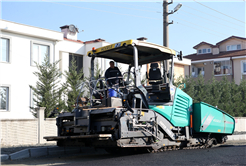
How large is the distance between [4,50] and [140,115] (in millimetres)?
16133

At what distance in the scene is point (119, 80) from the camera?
998 centimetres

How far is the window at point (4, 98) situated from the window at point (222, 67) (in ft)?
107

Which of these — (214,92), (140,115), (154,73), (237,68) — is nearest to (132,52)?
(154,73)

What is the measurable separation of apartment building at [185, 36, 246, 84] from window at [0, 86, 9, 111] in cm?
2871

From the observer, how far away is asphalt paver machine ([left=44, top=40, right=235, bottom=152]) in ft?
28.3

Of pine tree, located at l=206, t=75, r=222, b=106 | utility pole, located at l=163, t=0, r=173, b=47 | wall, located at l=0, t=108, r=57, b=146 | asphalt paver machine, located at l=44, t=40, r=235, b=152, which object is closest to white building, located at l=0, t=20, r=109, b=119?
wall, located at l=0, t=108, r=57, b=146

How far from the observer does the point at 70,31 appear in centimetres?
3269

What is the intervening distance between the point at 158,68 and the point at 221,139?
411 cm

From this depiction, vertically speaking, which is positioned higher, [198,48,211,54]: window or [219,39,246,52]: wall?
[219,39,246,52]: wall

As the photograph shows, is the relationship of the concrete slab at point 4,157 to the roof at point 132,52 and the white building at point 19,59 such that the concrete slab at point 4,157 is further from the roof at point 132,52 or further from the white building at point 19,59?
the white building at point 19,59

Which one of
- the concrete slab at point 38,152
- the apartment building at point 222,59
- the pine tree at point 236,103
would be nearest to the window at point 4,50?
the concrete slab at point 38,152

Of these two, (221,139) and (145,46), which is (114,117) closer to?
(145,46)

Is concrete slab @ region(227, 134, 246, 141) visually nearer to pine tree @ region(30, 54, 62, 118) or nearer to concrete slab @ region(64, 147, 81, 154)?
concrete slab @ region(64, 147, 81, 154)

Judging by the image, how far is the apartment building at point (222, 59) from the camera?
4489 cm
